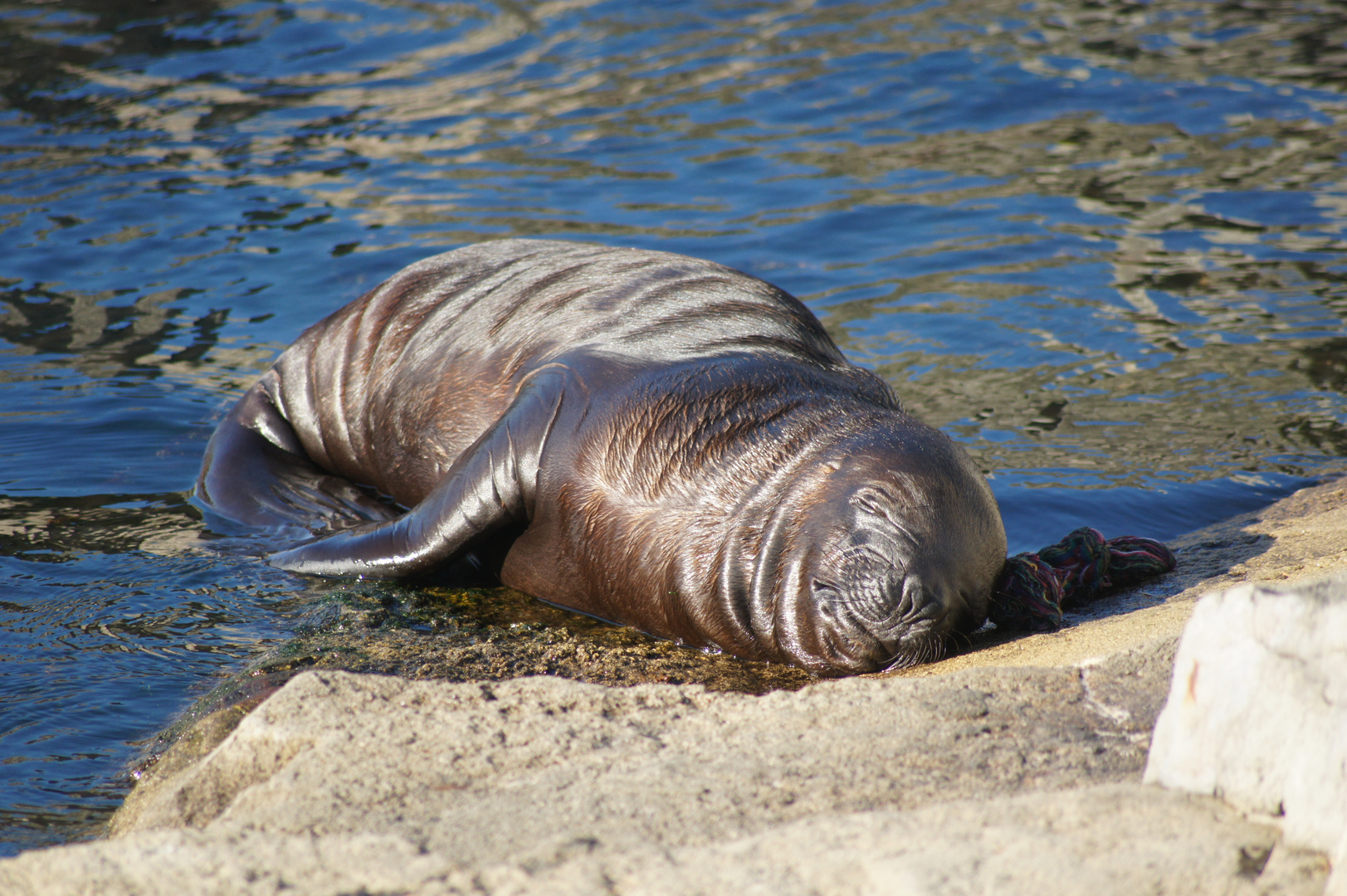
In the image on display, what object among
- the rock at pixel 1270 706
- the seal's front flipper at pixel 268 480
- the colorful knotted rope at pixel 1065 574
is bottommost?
the colorful knotted rope at pixel 1065 574

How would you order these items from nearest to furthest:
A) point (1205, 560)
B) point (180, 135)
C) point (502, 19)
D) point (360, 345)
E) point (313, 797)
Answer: point (313, 797) < point (1205, 560) < point (360, 345) < point (180, 135) < point (502, 19)

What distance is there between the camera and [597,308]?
566 cm

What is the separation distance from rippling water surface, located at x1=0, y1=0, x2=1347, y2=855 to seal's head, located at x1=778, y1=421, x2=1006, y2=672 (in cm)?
173

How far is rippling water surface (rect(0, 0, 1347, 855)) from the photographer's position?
18.3ft

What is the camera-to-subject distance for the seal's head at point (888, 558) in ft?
13.5

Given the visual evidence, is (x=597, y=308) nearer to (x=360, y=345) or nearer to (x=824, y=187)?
(x=360, y=345)

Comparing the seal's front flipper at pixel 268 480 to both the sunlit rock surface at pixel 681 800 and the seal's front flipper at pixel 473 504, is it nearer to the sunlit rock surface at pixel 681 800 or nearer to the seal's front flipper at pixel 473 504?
the seal's front flipper at pixel 473 504

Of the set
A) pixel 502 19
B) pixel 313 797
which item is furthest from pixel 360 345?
pixel 502 19

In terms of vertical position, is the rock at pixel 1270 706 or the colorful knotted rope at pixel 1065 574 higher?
the rock at pixel 1270 706

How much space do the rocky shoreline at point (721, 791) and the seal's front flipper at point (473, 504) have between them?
960 millimetres

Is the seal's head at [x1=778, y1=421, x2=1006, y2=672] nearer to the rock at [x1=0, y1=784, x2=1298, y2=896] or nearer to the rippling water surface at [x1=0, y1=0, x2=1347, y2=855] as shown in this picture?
the rock at [x1=0, y1=784, x2=1298, y2=896]

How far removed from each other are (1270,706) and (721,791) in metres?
1.14

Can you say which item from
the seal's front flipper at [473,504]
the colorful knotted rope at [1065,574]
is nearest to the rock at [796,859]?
the colorful knotted rope at [1065,574]

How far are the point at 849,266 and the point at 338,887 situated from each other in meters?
7.84
